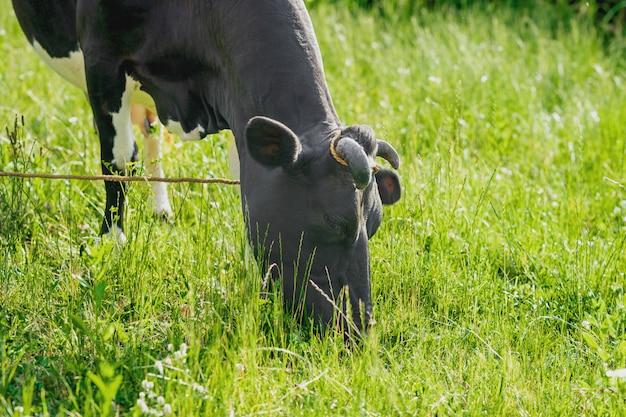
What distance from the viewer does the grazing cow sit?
12.2ft

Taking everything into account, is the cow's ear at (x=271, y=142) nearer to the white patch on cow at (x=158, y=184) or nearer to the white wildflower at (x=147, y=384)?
the white wildflower at (x=147, y=384)

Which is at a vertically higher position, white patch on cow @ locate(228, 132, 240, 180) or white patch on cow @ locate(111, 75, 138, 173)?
white patch on cow @ locate(111, 75, 138, 173)

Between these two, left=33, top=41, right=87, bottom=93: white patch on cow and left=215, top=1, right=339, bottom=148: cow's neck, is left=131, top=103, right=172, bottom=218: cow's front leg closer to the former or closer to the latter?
left=33, top=41, right=87, bottom=93: white patch on cow

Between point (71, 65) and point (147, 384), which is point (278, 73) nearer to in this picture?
point (147, 384)

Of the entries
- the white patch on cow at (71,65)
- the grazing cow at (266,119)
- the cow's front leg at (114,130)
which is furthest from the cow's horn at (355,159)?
the white patch on cow at (71,65)

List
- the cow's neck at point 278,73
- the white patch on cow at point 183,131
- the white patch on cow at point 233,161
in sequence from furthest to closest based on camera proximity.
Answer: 1. the white patch on cow at point 233,161
2. the white patch on cow at point 183,131
3. the cow's neck at point 278,73

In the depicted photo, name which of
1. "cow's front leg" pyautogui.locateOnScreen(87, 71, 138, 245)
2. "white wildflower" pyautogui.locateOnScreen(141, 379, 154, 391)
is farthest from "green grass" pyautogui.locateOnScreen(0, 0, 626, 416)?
"cow's front leg" pyautogui.locateOnScreen(87, 71, 138, 245)

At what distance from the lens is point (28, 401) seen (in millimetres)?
3064

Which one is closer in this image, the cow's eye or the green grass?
the green grass

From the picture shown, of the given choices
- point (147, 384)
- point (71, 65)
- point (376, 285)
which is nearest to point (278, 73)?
point (376, 285)

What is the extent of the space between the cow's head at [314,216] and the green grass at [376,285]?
→ 14 centimetres

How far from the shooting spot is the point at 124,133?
4895 millimetres

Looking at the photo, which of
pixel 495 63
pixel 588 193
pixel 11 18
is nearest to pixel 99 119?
pixel 588 193

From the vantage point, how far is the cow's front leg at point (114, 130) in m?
4.72
